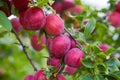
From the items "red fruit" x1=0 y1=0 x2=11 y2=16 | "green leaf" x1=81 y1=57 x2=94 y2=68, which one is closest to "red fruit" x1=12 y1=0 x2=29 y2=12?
"red fruit" x1=0 y1=0 x2=11 y2=16

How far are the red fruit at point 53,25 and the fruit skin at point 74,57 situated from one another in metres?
0.08

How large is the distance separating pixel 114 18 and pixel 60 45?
709mm

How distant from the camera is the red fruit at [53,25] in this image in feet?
3.92

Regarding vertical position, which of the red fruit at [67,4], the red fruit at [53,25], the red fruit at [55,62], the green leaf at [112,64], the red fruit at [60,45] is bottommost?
the red fruit at [67,4]

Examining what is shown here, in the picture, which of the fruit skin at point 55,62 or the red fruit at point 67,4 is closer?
the fruit skin at point 55,62

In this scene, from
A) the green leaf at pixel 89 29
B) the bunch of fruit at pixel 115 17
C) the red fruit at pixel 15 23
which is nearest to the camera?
the green leaf at pixel 89 29

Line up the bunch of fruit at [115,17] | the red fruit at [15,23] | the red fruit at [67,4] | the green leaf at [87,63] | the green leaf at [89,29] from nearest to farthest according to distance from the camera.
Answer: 1. the green leaf at [87,63]
2. the green leaf at [89,29]
3. the red fruit at [15,23]
4. the bunch of fruit at [115,17]
5. the red fruit at [67,4]

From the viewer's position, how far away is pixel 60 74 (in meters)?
1.20

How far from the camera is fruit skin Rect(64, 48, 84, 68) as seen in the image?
116cm

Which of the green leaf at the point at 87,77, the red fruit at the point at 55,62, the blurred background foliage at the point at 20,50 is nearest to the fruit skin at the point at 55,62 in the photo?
the red fruit at the point at 55,62

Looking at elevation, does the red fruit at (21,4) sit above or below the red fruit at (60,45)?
above

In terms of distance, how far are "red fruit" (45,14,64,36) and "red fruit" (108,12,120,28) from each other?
67 centimetres

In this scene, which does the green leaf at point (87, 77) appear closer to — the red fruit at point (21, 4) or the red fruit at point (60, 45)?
the red fruit at point (60, 45)

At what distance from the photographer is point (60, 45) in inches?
46.6
